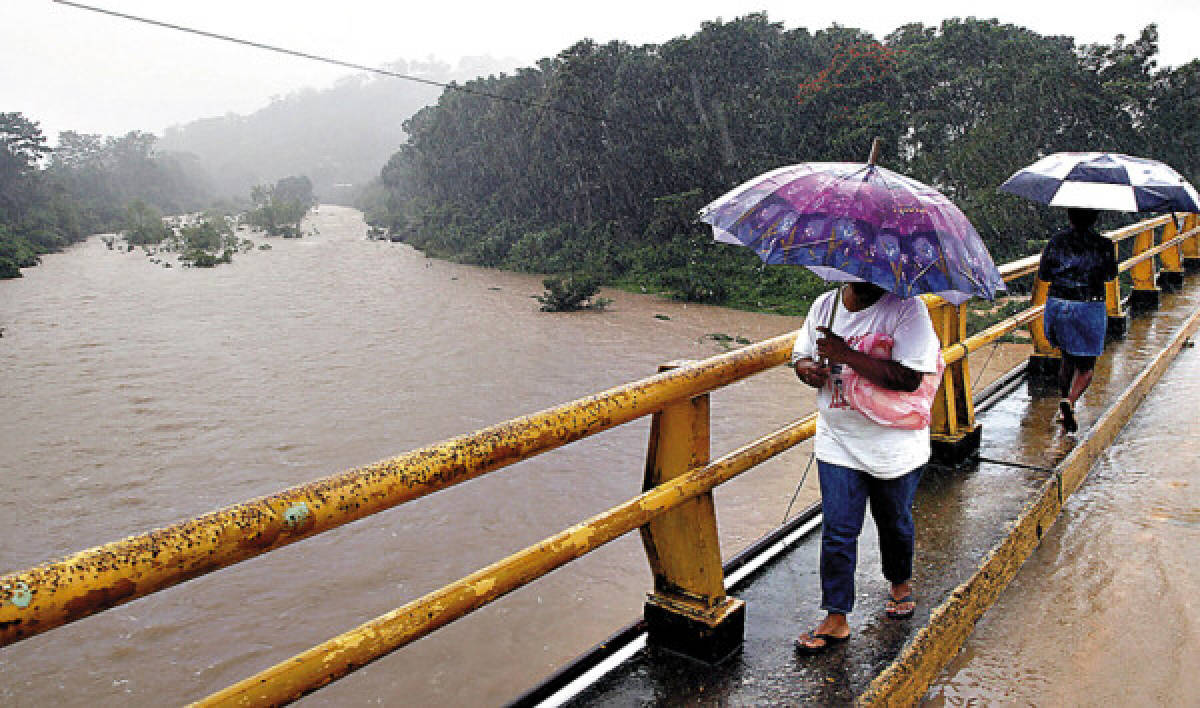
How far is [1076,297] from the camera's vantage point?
4.23 meters

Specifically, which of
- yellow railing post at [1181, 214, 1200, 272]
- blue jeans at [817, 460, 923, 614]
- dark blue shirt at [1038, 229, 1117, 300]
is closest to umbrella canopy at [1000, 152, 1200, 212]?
dark blue shirt at [1038, 229, 1117, 300]

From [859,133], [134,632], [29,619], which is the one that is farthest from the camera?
[859,133]

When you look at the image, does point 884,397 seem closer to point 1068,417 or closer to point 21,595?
point 21,595

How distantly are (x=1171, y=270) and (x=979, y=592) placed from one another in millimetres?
7915

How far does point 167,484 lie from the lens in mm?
9961

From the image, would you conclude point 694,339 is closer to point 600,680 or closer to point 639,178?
point 639,178

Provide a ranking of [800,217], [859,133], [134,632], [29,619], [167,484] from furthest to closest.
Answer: [859,133]
[167,484]
[134,632]
[800,217]
[29,619]

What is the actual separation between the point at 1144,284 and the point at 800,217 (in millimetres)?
7034

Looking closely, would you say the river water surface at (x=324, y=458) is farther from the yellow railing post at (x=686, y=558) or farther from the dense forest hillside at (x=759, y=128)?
the dense forest hillside at (x=759, y=128)

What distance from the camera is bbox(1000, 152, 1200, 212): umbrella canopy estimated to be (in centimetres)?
372

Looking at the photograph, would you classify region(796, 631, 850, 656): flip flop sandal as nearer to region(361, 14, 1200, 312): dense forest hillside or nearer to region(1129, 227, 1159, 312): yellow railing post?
region(1129, 227, 1159, 312): yellow railing post

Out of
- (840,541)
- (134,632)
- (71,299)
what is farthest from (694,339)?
(71,299)

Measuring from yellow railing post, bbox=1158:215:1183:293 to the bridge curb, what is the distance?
5.38 metres

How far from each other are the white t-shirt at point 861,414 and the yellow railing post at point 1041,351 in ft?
10.7
